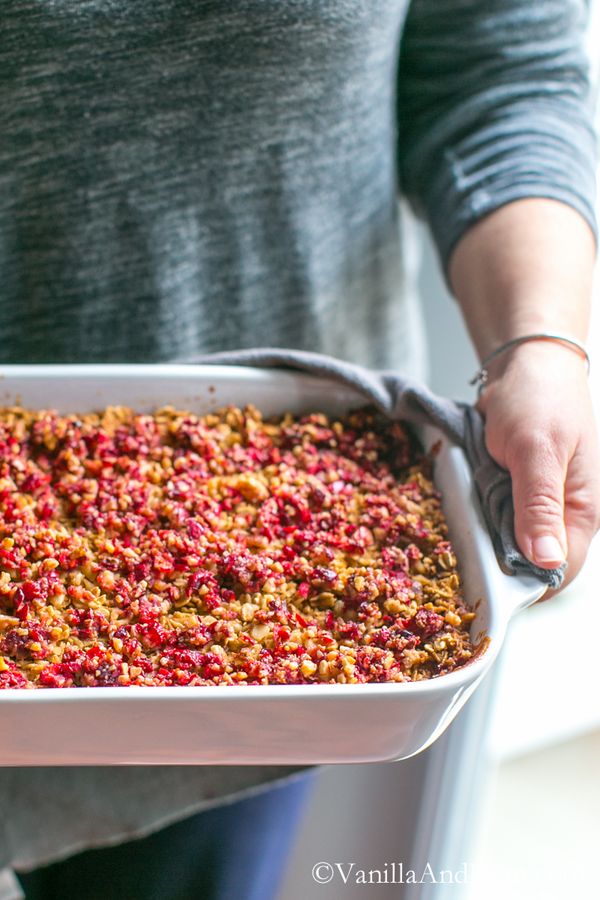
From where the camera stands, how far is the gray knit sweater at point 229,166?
0.79 m

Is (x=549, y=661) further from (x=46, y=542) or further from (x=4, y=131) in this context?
(x=4, y=131)

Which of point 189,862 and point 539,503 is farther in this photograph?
point 189,862

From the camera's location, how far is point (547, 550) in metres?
0.68

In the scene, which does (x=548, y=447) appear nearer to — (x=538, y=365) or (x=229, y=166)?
(x=538, y=365)

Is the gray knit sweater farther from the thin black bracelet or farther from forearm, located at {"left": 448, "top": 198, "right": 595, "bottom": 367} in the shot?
the thin black bracelet

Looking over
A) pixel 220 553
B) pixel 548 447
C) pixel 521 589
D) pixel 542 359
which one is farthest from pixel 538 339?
pixel 220 553

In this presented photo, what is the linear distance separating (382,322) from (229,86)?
0.36 metres

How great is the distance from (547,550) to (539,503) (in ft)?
0.13

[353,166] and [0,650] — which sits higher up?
[353,166]

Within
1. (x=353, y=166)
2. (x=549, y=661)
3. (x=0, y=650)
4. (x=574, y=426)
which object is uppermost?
(x=353, y=166)

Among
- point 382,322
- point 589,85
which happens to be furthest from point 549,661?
point 589,85

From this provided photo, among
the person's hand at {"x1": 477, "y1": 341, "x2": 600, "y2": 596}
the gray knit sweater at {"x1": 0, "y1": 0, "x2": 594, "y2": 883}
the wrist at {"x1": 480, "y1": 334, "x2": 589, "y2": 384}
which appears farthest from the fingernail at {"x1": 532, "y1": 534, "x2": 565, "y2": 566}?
the gray knit sweater at {"x1": 0, "y1": 0, "x2": 594, "y2": 883}

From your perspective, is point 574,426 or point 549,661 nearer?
point 574,426

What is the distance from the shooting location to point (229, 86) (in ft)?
2.71
